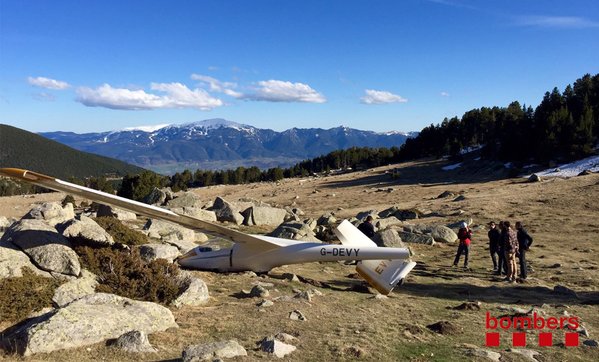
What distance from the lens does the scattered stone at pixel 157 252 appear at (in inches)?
579

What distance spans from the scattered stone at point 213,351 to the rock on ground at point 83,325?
184 cm

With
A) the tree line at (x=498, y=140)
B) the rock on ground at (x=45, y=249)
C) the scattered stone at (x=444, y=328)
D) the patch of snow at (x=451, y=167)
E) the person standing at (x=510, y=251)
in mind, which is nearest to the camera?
the scattered stone at (x=444, y=328)

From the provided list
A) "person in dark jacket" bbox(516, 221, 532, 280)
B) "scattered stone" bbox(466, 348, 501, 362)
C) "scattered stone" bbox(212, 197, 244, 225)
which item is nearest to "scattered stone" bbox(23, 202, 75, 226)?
"scattered stone" bbox(212, 197, 244, 225)

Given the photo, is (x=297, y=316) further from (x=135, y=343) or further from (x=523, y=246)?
(x=523, y=246)

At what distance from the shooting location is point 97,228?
597 inches

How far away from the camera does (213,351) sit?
784 cm

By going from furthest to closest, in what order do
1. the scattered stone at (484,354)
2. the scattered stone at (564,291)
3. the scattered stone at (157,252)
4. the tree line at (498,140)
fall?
the tree line at (498,140) → the scattered stone at (564,291) → the scattered stone at (157,252) → the scattered stone at (484,354)

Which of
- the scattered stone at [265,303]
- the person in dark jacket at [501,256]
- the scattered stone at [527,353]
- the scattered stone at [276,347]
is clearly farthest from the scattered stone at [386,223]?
the scattered stone at [276,347]

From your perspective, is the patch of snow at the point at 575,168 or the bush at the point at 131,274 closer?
the bush at the point at 131,274

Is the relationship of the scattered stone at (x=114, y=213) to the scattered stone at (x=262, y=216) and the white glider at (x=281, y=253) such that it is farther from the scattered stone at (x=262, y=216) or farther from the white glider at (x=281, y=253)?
the white glider at (x=281, y=253)

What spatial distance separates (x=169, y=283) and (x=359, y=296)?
5.70 m

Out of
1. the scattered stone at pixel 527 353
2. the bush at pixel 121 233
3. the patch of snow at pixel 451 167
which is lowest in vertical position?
the scattered stone at pixel 527 353

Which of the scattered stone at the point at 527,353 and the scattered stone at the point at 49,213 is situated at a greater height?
the scattered stone at the point at 49,213

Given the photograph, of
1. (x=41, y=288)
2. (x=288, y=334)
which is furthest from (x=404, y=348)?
(x=41, y=288)
